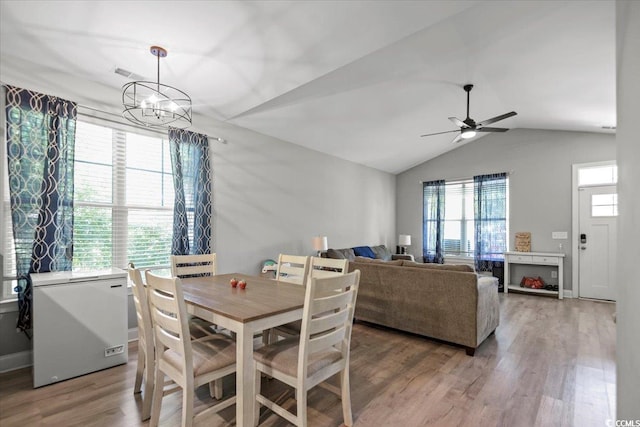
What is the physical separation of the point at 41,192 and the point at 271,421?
2790 millimetres

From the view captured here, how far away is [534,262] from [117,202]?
22.7 feet

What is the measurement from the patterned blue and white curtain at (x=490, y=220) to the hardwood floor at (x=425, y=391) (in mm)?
3191

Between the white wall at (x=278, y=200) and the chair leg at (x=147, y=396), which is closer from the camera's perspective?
the chair leg at (x=147, y=396)

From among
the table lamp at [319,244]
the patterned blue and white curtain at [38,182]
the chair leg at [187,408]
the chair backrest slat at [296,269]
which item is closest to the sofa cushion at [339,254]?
the table lamp at [319,244]

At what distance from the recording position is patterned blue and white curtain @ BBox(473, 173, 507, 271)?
6395mm

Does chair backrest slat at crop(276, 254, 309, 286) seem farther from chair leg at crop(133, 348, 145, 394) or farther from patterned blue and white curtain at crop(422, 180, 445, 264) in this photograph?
patterned blue and white curtain at crop(422, 180, 445, 264)

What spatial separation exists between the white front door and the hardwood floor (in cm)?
262

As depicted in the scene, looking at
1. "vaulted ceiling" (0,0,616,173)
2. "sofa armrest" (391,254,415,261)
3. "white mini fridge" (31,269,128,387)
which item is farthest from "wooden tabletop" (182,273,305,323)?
"sofa armrest" (391,254,415,261)

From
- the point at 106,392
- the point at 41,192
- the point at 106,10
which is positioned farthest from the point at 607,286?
the point at 41,192

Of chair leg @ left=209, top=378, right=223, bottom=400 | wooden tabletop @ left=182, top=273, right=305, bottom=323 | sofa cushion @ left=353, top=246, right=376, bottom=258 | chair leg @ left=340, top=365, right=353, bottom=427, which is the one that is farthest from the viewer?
sofa cushion @ left=353, top=246, right=376, bottom=258

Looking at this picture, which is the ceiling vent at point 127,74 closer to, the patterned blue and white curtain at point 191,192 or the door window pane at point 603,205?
the patterned blue and white curtain at point 191,192

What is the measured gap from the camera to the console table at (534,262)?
18.0 feet

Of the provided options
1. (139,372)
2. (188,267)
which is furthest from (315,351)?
(188,267)

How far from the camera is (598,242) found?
5312 mm
